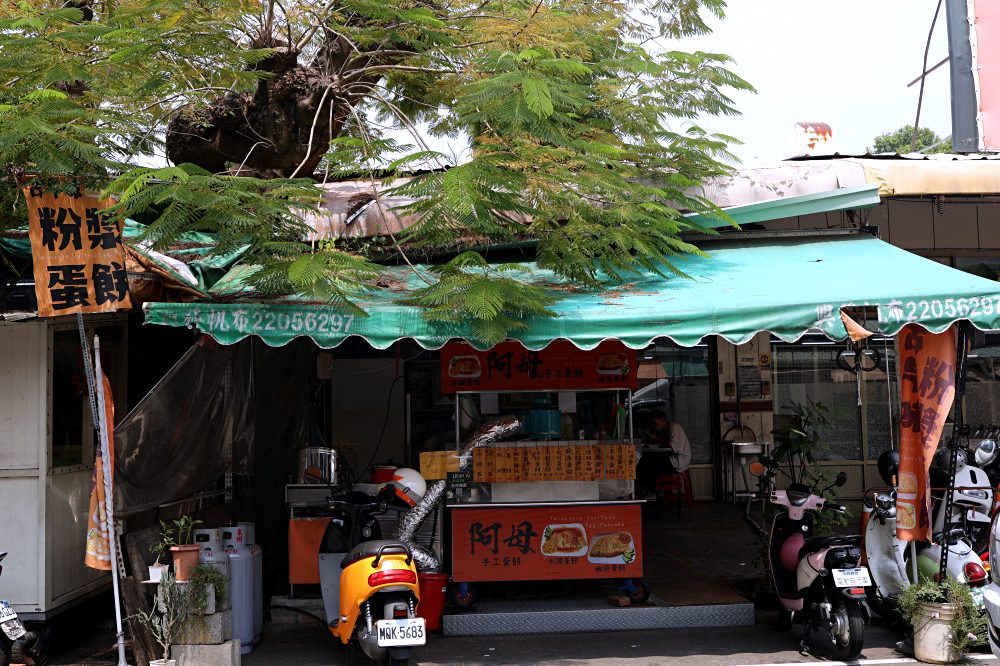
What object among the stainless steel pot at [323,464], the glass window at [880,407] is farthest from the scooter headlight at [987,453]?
the stainless steel pot at [323,464]

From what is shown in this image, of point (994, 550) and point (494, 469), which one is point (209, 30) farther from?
point (994, 550)

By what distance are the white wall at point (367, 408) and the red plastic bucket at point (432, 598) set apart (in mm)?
4090

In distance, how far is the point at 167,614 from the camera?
611 centimetres

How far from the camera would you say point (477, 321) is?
20.1ft

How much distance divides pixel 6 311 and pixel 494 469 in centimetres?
379

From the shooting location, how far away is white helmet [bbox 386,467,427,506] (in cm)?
689

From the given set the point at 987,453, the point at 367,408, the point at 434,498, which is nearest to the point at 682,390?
the point at 367,408

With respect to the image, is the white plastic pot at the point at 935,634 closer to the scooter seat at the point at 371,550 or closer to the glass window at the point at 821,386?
the scooter seat at the point at 371,550

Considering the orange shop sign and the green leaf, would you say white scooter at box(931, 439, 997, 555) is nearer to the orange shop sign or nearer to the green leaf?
the orange shop sign

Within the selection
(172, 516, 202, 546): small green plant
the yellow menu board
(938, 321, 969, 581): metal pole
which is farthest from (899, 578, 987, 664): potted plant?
(172, 516, 202, 546): small green plant

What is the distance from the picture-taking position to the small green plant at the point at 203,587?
6152 mm

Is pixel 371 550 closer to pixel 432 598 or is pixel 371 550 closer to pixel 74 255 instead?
pixel 432 598

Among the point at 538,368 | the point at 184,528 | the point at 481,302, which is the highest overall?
the point at 481,302

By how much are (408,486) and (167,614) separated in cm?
187
